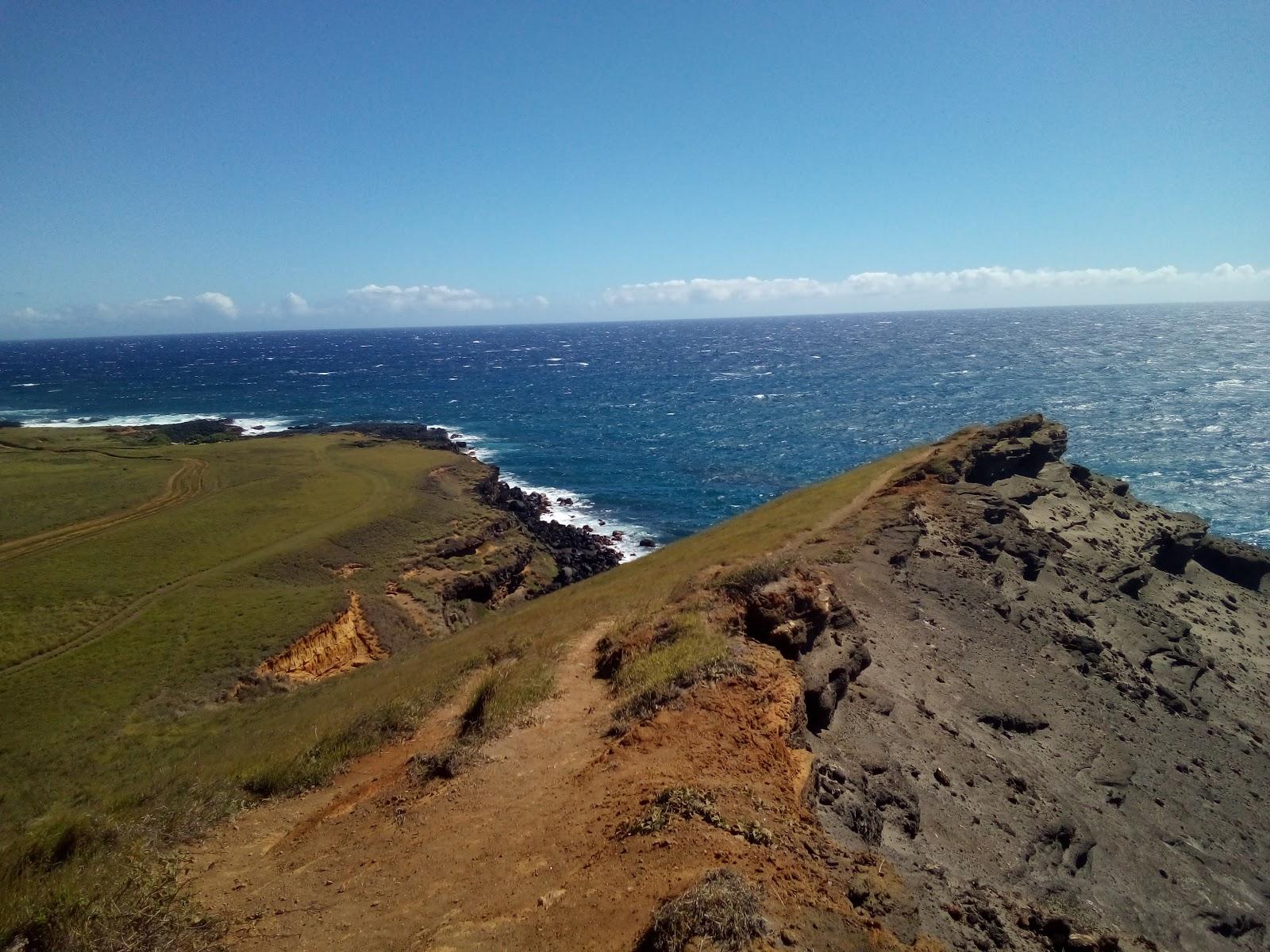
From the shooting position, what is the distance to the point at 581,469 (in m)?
84.7

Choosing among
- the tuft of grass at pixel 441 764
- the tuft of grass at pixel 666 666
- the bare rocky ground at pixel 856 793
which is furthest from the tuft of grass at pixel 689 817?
the tuft of grass at pixel 441 764

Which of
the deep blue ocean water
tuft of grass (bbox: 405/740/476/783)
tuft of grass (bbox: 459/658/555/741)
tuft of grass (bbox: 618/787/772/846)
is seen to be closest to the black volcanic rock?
the deep blue ocean water

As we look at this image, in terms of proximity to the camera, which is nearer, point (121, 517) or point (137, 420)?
point (121, 517)

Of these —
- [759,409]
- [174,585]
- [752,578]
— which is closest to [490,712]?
[752,578]

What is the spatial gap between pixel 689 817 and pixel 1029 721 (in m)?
17.1

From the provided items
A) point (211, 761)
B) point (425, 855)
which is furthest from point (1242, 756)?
point (211, 761)

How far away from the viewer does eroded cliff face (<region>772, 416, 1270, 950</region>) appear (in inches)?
575

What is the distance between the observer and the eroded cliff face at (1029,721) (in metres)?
14.6

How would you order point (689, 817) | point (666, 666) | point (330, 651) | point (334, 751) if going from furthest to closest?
point (330, 651)
point (666, 666)
point (334, 751)
point (689, 817)

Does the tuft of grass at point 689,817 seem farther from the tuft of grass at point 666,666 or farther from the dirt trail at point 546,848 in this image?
the tuft of grass at point 666,666

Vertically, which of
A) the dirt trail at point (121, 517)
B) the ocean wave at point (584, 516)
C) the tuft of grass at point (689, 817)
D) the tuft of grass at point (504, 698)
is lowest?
the ocean wave at point (584, 516)

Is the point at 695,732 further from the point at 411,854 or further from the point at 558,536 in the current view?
the point at 558,536

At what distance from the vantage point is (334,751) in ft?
55.5

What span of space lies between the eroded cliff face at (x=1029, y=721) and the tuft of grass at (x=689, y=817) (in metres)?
2.72
